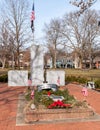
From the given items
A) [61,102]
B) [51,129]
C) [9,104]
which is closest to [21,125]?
[51,129]

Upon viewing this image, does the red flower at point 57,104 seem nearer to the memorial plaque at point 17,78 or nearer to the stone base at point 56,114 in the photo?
the stone base at point 56,114

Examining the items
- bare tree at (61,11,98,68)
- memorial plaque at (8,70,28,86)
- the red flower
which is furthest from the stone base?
bare tree at (61,11,98,68)

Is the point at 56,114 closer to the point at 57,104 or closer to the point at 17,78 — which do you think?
the point at 57,104

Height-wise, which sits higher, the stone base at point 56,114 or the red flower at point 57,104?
the red flower at point 57,104

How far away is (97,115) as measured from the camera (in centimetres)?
1359

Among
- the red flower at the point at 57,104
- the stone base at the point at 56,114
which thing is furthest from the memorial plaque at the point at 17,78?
the stone base at the point at 56,114

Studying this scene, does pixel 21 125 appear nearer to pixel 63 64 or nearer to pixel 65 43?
pixel 65 43

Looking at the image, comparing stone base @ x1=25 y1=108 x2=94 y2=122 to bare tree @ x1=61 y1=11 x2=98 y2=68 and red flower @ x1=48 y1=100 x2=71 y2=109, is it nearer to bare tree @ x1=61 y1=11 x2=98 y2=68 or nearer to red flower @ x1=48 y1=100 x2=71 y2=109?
red flower @ x1=48 y1=100 x2=71 y2=109

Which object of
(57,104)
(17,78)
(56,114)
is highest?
(17,78)

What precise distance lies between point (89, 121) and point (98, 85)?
61.2 feet

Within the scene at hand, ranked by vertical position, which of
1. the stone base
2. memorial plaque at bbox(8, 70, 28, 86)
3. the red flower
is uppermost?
memorial plaque at bbox(8, 70, 28, 86)

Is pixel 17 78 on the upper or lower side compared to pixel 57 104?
upper

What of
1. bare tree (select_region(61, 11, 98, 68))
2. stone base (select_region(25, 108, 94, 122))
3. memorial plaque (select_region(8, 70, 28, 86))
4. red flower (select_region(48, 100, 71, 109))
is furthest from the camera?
bare tree (select_region(61, 11, 98, 68))

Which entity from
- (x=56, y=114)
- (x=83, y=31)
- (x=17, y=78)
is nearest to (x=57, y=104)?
(x=56, y=114)
